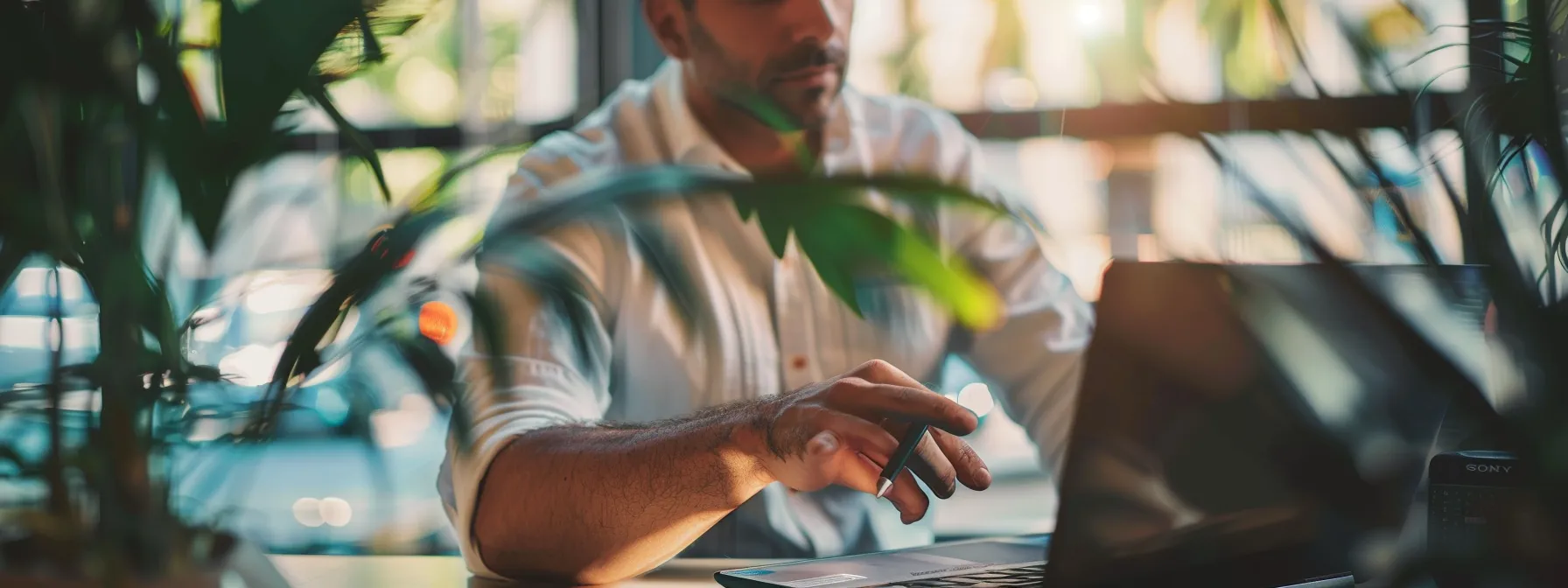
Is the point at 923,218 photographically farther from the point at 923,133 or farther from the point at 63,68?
the point at 923,133

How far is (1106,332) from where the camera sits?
1.90 feet

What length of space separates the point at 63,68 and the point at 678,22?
45.3 inches

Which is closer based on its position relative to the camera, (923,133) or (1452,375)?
(1452,375)

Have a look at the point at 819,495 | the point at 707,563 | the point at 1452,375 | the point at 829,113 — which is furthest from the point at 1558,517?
the point at 829,113

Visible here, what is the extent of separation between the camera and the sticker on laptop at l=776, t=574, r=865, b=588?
2.35ft

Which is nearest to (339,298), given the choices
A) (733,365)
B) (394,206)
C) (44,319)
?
(394,206)

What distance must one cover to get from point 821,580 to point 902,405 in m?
0.13

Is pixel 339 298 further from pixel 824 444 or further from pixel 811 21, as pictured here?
pixel 811 21

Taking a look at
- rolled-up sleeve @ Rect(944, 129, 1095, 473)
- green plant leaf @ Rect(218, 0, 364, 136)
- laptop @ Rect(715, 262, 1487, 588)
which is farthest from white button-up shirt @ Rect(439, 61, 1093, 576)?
green plant leaf @ Rect(218, 0, 364, 136)

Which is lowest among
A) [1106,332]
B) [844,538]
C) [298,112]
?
[844,538]

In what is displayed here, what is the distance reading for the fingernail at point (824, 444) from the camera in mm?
735

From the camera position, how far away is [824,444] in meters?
0.74

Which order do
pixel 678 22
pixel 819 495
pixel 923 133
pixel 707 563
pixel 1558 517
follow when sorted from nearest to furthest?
pixel 1558 517, pixel 707 563, pixel 819 495, pixel 678 22, pixel 923 133

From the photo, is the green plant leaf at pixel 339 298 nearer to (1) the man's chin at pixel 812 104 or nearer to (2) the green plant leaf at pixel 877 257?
(2) the green plant leaf at pixel 877 257
